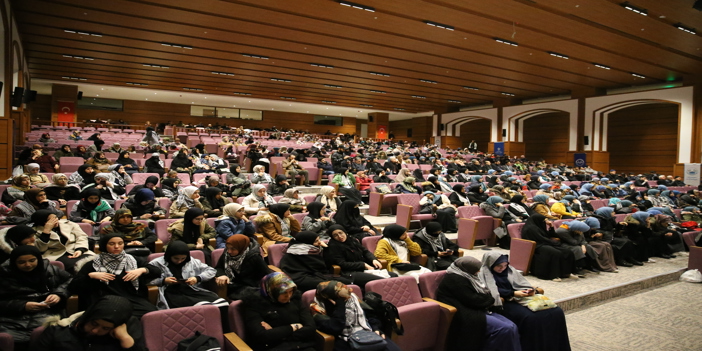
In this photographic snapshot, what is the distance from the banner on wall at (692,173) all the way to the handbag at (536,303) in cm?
1373

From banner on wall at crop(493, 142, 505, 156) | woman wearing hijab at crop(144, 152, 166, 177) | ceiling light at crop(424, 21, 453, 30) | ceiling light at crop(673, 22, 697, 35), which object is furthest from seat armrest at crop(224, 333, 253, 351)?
banner on wall at crop(493, 142, 505, 156)

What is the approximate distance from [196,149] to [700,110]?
15783mm

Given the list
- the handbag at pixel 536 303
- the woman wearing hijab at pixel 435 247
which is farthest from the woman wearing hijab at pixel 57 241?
the handbag at pixel 536 303

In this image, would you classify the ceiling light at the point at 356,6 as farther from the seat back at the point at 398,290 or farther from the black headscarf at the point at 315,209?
the seat back at the point at 398,290

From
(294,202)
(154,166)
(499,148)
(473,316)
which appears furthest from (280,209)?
(499,148)

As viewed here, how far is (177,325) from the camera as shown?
2.52 metres

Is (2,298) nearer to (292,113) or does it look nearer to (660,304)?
(660,304)

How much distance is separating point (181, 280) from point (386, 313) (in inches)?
59.8

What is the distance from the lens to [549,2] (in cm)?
779

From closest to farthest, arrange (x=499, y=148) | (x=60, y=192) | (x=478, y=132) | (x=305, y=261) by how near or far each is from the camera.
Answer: (x=305, y=261)
(x=60, y=192)
(x=499, y=148)
(x=478, y=132)

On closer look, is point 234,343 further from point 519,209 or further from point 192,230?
point 519,209

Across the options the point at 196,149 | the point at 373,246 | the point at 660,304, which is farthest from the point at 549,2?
the point at 196,149

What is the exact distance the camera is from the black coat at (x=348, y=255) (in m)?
3.83

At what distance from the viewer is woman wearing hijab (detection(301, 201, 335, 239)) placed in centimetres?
465
